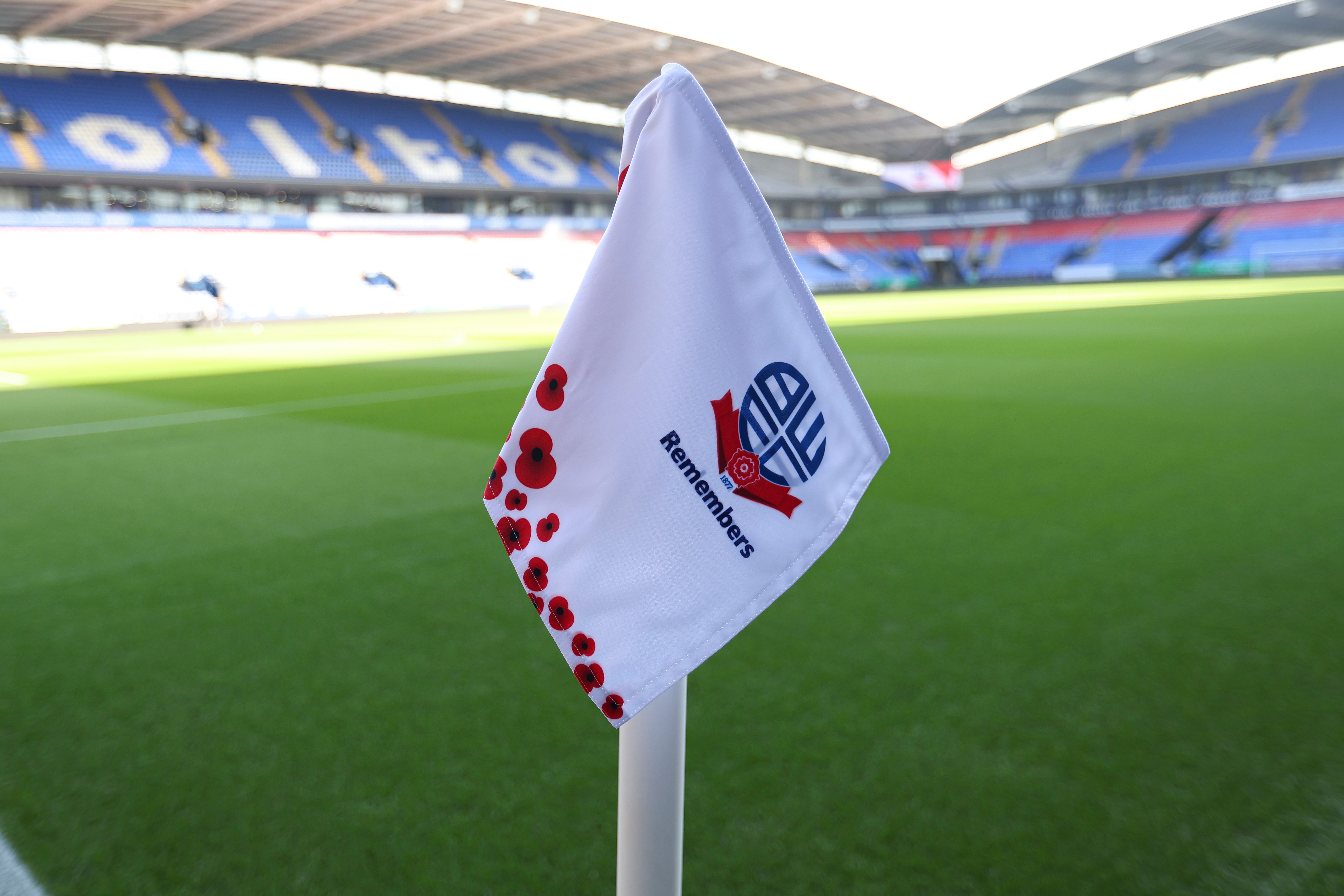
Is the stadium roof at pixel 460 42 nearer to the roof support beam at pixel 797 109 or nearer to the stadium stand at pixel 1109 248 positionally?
the roof support beam at pixel 797 109

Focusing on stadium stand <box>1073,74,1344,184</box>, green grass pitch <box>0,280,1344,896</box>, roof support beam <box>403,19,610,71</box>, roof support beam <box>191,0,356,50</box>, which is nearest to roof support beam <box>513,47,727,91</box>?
roof support beam <box>403,19,610,71</box>

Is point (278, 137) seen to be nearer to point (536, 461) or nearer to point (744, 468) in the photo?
point (536, 461)

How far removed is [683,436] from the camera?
952 millimetres

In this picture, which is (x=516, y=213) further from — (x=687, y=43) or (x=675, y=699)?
(x=675, y=699)

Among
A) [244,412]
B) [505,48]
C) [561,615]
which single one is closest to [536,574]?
[561,615]

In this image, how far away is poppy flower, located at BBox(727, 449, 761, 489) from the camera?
962mm

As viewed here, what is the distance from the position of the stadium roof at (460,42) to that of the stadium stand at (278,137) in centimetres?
A: 184

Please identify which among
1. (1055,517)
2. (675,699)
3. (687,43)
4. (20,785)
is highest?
(687,43)

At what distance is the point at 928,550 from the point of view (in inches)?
160

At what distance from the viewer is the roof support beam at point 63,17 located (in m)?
26.9

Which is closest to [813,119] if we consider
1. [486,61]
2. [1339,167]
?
[486,61]

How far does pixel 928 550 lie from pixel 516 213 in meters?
40.7

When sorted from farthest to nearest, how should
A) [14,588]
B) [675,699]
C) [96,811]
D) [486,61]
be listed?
1. [486,61]
2. [14,588]
3. [96,811]
4. [675,699]

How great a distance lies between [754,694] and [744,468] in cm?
195
